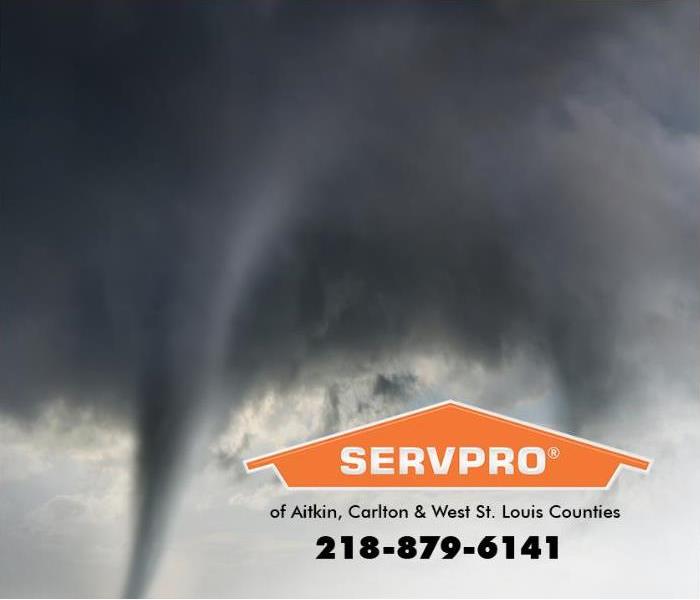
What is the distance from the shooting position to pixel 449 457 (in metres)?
10.3

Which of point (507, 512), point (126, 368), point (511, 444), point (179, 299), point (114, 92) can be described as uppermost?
point (114, 92)

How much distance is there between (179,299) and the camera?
408 inches

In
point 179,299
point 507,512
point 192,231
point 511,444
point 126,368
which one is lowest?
point 507,512

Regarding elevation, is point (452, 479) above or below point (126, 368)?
below

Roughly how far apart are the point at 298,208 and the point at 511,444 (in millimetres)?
3703

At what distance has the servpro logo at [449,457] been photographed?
1028 cm

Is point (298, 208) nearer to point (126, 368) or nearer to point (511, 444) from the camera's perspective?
point (126, 368)

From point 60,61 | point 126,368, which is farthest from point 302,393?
point 60,61

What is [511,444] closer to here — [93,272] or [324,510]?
[324,510]

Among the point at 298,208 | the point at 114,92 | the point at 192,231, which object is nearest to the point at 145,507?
the point at 192,231

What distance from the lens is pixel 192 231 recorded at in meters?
10.4

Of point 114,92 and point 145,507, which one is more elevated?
point 114,92

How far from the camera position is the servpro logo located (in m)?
10.3

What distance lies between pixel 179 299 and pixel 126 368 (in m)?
0.99
